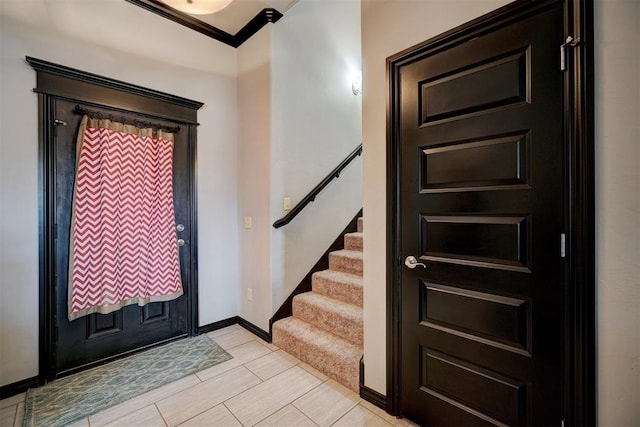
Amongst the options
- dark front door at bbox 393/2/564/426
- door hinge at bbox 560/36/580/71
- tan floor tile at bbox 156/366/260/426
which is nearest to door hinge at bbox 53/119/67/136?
tan floor tile at bbox 156/366/260/426

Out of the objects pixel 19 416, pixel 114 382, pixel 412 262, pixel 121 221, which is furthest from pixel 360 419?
pixel 121 221

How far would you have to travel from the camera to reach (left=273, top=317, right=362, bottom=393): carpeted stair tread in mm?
1980

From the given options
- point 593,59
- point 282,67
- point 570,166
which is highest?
point 282,67

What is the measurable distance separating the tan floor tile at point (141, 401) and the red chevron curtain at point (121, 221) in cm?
76

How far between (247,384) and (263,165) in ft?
6.05

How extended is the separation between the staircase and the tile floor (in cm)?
11

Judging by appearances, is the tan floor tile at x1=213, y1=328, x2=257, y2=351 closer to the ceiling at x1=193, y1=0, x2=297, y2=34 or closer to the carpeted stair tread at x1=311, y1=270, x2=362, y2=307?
the carpeted stair tread at x1=311, y1=270, x2=362, y2=307

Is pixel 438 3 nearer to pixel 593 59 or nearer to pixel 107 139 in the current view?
pixel 593 59

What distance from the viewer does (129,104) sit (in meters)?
2.39

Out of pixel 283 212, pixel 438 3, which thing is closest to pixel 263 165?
pixel 283 212

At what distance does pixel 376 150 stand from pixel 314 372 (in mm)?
1724

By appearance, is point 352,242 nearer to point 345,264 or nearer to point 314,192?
point 345,264

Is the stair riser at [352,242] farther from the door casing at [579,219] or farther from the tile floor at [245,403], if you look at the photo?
the door casing at [579,219]

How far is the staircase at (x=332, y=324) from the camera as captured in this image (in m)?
2.07
